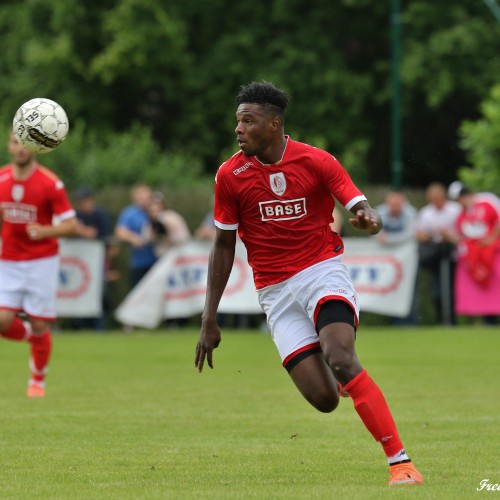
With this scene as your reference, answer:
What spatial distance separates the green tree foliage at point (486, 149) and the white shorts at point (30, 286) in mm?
17772

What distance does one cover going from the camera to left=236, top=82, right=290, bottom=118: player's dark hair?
834 cm

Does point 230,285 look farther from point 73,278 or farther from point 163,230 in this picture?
point 73,278

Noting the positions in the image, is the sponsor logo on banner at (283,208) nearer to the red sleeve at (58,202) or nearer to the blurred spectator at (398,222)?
the red sleeve at (58,202)

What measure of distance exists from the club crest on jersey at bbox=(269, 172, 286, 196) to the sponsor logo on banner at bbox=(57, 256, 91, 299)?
13.9 meters

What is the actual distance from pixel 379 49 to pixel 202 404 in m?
30.3

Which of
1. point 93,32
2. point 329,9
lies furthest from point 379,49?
point 93,32

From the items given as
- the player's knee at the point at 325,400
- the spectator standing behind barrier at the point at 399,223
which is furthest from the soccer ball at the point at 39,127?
the spectator standing behind barrier at the point at 399,223

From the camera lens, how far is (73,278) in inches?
867

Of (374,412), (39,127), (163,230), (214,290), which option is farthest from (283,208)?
(163,230)

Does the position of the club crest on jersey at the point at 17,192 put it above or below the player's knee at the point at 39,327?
above

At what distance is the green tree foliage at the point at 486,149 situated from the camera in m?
29.7

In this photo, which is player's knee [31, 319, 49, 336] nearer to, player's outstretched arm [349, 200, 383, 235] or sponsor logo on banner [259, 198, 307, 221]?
sponsor logo on banner [259, 198, 307, 221]

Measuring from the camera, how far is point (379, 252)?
71.9 ft

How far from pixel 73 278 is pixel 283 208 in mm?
14015
